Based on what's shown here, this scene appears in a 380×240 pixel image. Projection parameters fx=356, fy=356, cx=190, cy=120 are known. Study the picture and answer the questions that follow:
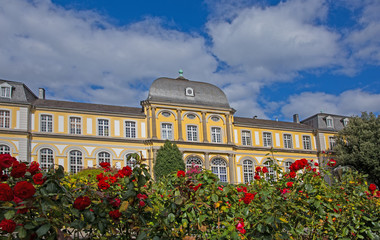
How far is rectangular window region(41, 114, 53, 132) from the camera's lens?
31625 millimetres

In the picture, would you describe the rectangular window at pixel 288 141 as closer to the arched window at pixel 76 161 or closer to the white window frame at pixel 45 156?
the arched window at pixel 76 161

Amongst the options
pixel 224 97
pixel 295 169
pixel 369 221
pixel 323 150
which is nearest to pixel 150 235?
pixel 295 169

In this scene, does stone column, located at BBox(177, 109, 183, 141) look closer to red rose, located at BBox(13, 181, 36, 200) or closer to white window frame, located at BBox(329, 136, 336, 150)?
white window frame, located at BBox(329, 136, 336, 150)

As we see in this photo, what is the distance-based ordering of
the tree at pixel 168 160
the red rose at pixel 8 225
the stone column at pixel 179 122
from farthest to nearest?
1. the stone column at pixel 179 122
2. the tree at pixel 168 160
3. the red rose at pixel 8 225

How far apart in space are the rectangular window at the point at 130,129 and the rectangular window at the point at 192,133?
541cm

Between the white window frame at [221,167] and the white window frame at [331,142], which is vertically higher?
the white window frame at [331,142]

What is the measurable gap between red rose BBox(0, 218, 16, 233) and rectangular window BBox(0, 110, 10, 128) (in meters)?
30.2

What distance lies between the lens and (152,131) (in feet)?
113

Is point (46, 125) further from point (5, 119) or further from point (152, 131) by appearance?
point (152, 131)

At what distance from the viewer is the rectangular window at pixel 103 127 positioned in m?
33.6

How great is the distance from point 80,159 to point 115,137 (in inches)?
150

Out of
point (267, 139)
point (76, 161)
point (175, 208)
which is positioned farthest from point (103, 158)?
point (175, 208)

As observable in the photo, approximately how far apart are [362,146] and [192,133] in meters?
16.9

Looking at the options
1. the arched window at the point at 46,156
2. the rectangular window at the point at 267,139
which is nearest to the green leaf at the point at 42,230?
the arched window at the point at 46,156
